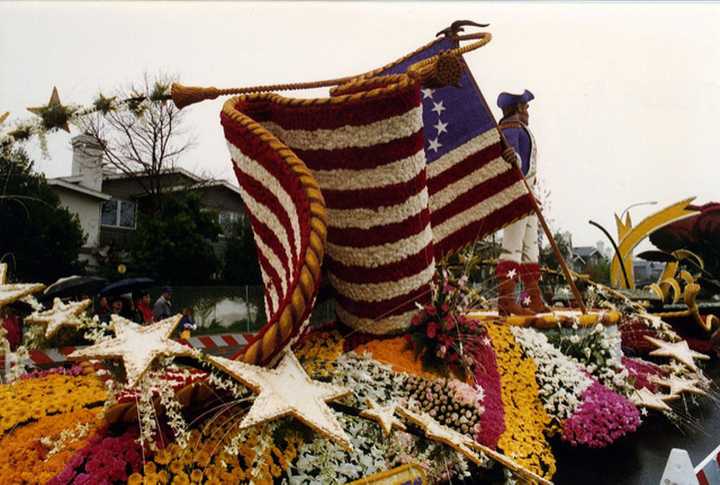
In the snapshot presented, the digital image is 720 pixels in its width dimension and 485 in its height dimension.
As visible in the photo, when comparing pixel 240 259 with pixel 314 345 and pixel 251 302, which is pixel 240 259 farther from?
pixel 314 345

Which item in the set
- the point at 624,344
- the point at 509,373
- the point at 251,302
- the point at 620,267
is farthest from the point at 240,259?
the point at 509,373

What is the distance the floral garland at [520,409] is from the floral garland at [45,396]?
6.95ft

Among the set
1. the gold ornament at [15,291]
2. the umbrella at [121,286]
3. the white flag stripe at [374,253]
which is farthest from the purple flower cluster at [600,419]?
the umbrella at [121,286]

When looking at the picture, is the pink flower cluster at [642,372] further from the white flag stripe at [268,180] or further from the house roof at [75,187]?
the house roof at [75,187]

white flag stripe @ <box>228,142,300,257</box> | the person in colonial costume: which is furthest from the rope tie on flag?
the person in colonial costume

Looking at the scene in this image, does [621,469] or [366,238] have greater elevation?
[366,238]

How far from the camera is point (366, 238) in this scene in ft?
9.72

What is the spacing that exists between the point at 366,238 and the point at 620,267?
927 cm

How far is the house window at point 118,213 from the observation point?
25.6m

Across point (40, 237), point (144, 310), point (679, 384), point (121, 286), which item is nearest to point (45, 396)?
point (144, 310)

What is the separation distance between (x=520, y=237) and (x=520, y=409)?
81.5 inches

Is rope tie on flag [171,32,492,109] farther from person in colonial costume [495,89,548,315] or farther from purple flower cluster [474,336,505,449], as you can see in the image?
purple flower cluster [474,336,505,449]

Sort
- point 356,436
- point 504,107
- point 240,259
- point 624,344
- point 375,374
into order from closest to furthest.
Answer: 1. point 356,436
2. point 375,374
3. point 504,107
4. point 624,344
5. point 240,259

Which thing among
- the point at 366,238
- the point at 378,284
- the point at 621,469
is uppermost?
the point at 366,238
